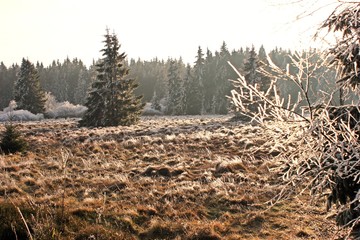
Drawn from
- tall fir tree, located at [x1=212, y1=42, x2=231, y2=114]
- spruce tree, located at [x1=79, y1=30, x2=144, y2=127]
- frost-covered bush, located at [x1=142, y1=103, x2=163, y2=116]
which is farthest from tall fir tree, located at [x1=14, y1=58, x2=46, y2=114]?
tall fir tree, located at [x1=212, y1=42, x2=231, y2=114]

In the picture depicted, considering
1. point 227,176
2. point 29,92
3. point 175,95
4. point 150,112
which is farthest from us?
point 175,95

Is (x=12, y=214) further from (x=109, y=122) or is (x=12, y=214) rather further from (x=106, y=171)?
(x=109, y=122)

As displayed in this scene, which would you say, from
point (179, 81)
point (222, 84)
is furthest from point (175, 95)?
point (222, 84)

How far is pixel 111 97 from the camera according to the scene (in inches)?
1325

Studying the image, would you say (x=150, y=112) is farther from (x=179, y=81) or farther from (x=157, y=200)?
(x=157, y=200)

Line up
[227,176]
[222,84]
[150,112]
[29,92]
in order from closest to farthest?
[227,176] → [29,92] → [150,112] → [222,84]

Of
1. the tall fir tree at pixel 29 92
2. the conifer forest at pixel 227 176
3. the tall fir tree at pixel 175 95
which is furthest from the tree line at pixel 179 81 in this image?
the conifer forest at pixel 227 176

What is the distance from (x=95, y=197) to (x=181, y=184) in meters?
2.65

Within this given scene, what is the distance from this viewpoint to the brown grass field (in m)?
6.06

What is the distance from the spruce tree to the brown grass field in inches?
733

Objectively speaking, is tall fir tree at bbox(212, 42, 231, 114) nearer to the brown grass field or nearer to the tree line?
the tree line

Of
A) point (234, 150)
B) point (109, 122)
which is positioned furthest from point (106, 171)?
point (109, 122)

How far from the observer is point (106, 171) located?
458 inches

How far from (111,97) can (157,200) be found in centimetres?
2668
